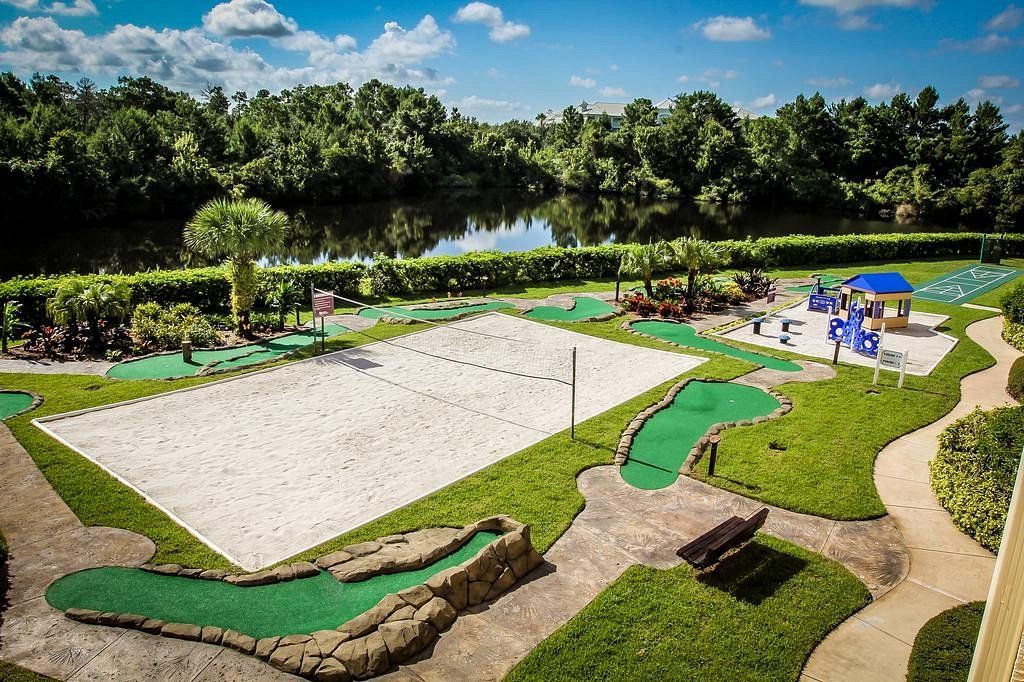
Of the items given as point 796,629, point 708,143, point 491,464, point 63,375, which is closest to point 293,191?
point 708,143

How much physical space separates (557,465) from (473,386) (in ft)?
13.9

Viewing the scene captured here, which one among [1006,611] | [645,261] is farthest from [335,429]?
[645,261]

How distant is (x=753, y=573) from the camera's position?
8.04 meters

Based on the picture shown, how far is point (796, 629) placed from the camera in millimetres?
7090

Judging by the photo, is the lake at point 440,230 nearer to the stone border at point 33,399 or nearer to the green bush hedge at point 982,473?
the stone border at point 33,399

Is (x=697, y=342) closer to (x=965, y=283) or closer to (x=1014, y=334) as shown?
(x=1014, y=334)

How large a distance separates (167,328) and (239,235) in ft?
11.0

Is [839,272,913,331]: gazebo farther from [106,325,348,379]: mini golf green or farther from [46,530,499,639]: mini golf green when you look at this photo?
[46,530,499,639]: mini golf green

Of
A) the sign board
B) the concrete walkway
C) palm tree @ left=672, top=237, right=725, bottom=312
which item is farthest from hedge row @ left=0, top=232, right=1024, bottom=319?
the concrete walkway

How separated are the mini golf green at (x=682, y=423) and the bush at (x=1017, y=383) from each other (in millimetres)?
5551

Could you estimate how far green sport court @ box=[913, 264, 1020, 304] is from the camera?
966 inches

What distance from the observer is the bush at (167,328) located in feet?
55.9

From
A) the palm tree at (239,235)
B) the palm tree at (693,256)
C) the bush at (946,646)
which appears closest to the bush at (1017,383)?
the bush at (946,646)

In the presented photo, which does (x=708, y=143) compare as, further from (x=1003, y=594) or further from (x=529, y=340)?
(x=1003, y=594)
